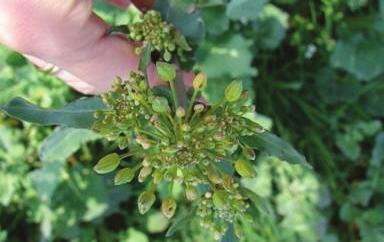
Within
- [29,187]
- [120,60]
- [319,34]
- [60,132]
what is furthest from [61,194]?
[319,34]

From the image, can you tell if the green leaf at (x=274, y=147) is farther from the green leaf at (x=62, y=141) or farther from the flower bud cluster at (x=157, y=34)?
the green leaf at (x=62, y=141)

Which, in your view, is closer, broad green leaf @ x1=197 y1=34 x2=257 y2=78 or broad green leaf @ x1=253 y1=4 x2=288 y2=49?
broad green leaf @ x1=197 y1=34 x2=257 y2=78

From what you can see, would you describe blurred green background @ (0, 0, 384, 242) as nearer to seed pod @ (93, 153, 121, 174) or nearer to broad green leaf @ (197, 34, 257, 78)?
broad green leaf @ (197, 34, 257, 78)

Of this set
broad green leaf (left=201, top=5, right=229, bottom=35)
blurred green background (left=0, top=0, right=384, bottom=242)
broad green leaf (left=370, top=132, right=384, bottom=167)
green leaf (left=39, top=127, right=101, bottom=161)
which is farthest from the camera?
broad green leaf (left=370, top=132, right=384, bottom=167)

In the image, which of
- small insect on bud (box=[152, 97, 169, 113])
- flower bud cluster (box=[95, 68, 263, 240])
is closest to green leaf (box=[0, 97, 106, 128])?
flower bud cluster (box=[95, 68, 263, 240])

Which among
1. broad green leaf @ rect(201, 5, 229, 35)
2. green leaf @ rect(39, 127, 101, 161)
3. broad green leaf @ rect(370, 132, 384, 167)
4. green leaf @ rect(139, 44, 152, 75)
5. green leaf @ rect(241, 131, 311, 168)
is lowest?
broad green leaf @ rect(370, 132, 384, 167)

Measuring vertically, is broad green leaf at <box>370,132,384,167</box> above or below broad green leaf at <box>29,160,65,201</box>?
above
